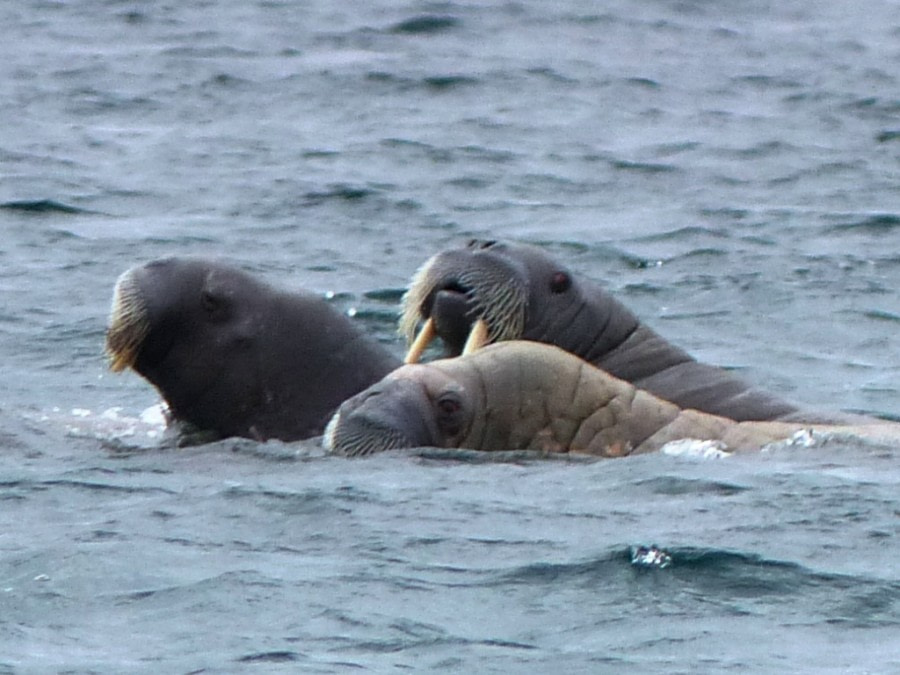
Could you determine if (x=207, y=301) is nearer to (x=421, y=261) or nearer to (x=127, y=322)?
(x=127, y=322)

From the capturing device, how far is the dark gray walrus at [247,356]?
32.2 feet

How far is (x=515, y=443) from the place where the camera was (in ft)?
31.1

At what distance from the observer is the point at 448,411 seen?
9250 millimetres

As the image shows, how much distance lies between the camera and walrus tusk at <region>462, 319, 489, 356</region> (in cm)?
1030

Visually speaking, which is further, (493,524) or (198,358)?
(198,358)

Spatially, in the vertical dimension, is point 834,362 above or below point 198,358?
below

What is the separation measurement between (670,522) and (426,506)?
91 centimetres

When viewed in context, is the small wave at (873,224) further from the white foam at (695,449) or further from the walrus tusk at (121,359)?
the walrus tusk at (121,359)

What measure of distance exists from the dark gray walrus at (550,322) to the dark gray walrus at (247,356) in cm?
45

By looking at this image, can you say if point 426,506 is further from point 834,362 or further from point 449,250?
point 834,362

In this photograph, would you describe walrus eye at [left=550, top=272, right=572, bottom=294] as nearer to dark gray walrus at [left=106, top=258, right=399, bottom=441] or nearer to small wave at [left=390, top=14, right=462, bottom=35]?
dark gray walrus at [left=106, top=258, right=399, bottom=441]

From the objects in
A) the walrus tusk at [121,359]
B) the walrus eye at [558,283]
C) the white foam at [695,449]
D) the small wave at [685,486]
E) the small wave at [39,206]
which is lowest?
the small wave at [39,206]

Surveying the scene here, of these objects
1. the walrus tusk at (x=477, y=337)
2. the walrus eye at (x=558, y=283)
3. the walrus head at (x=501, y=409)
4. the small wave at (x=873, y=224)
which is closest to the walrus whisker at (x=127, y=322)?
the walrus head at (x=501, y=409)

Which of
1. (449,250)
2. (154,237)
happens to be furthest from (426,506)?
(154,237)
